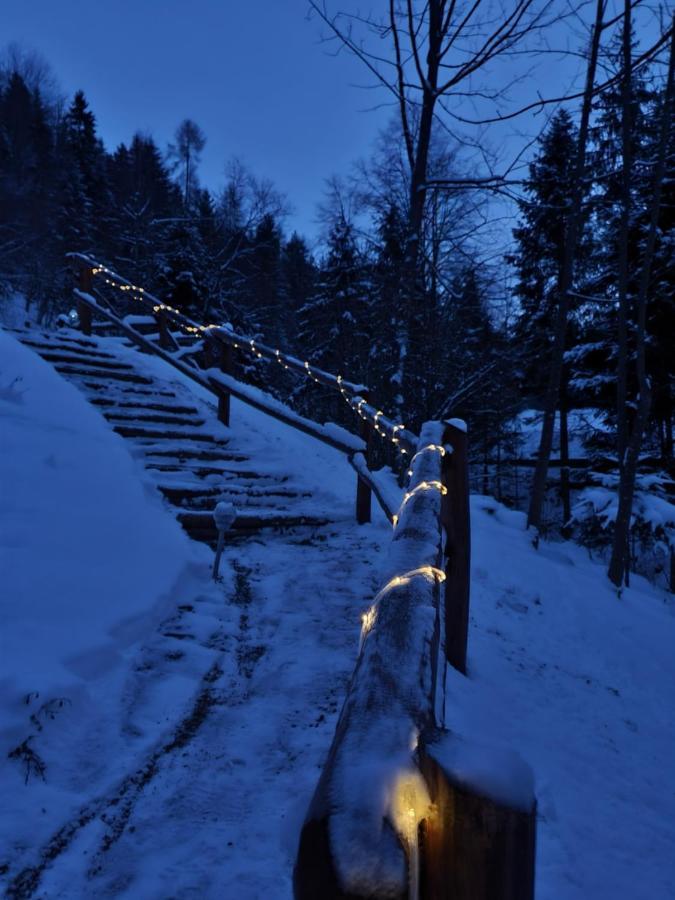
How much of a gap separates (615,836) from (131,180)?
43819 millimetres

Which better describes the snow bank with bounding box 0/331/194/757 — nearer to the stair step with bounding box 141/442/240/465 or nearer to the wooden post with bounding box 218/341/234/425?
the stair step with bounding box 141/442/240/465

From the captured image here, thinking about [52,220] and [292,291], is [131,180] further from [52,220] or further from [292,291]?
[292,291]

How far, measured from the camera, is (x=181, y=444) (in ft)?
22.6

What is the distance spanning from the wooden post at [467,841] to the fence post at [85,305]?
1171 centimetres

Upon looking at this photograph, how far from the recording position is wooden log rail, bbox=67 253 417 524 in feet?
17.5

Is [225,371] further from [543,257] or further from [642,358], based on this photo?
[543,257]

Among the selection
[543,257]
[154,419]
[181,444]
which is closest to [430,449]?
[181,444]

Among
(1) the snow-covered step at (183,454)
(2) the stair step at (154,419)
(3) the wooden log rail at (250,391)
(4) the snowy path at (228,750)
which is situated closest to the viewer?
(4) the snowy path at (228,750)

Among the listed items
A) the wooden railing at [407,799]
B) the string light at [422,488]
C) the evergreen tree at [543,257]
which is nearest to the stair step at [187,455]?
the string light at [422,488]

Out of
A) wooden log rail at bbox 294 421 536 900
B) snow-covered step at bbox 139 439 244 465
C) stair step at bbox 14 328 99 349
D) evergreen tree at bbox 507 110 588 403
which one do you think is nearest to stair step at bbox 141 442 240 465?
snow-covered step at bbox 139 439 244 465

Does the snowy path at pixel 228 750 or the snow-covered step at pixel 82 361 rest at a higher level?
the snow-covered step at pixel 82 361

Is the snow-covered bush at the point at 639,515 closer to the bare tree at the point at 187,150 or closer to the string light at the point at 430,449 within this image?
the string light at the point at 430,449

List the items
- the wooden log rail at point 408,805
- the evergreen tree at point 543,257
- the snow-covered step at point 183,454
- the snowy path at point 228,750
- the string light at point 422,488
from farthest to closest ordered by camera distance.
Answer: the evergreen tree at point 543,257
the snow-covered step at point 183,454
the string light at point 422,488
the snowy path at point 228,750
the wooden log rail at point 408,805

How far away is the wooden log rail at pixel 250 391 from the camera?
5.34 meters
